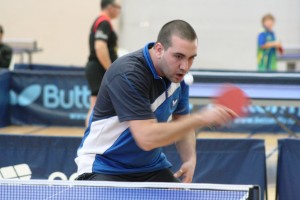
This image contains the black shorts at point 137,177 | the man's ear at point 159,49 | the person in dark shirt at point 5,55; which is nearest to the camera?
the man's ear at point 159,49

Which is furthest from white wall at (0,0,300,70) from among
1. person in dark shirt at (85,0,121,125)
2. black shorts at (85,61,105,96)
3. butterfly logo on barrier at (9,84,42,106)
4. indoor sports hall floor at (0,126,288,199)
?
black shorts at (85,61,105,96)

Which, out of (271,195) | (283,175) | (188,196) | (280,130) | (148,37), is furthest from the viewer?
(148,37)

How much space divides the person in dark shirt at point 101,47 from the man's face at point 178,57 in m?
3.53

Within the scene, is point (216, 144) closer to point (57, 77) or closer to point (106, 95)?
point (106, 95)

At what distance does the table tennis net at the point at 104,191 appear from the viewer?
267 centimetres

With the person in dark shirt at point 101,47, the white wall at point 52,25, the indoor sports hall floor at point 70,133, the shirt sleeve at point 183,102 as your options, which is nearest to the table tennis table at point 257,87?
the person in dark shirt at point 101,47

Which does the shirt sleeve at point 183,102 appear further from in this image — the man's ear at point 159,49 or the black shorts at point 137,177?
the man's ear at point 159,49

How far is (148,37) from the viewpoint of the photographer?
48.1 feet

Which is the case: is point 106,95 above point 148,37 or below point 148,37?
above

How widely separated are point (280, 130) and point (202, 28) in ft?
20.3

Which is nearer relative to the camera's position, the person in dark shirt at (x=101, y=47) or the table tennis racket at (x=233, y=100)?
the table tennis racket at (x=233, y=100)

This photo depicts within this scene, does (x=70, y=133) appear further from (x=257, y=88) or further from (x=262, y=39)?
(x=262, y=39)

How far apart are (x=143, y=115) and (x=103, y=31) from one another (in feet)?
→ 12.3

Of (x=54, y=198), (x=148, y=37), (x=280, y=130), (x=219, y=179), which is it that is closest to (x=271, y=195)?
(x=219, y=179)
